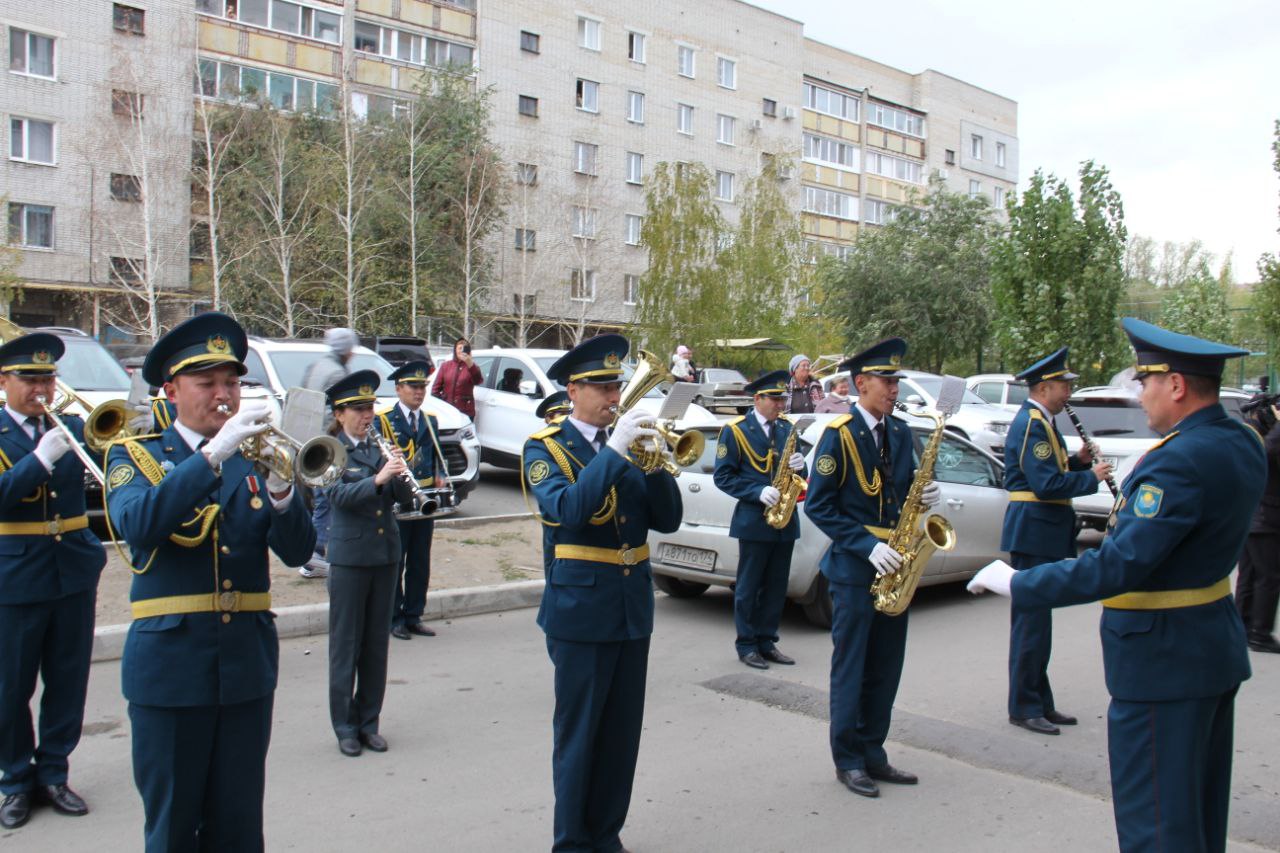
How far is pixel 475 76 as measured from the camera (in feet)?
129

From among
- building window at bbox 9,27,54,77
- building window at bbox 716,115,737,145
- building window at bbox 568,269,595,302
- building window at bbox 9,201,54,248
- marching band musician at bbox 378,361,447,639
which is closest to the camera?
marching band musician at bbox 378,361,447,639

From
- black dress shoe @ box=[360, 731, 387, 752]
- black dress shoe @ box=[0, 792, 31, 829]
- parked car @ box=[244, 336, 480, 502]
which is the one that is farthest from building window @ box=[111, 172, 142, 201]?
black dress shoe @ box=[0, 792, 31, 829]

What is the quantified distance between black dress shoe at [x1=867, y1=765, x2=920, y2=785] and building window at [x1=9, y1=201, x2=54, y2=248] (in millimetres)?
32951

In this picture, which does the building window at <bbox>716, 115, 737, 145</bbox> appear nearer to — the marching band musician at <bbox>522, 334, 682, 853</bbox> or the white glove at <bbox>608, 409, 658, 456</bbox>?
the marching band musician at <bbox>522, 334, 682, 853</bbox>

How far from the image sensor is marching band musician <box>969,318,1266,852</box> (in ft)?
11.4

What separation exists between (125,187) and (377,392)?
1005 inches

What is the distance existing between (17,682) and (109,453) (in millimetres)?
2009

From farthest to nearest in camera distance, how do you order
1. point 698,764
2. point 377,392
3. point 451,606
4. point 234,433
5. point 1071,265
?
point 1071,265
point 377,392
point 451,606
point 698,764
point 234,433

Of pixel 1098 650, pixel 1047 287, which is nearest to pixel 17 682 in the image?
pixel 1098 650

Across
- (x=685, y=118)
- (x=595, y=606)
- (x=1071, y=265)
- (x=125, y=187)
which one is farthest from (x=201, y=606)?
(x=685, y=118)

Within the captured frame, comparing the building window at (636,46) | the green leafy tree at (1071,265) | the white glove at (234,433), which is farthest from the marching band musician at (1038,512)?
the building window at (636,46)

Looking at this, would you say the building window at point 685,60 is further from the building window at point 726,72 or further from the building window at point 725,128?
the building window at point 725,128

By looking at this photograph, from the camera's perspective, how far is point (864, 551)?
5.47m

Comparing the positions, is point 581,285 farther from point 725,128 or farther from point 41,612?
point 41,612
